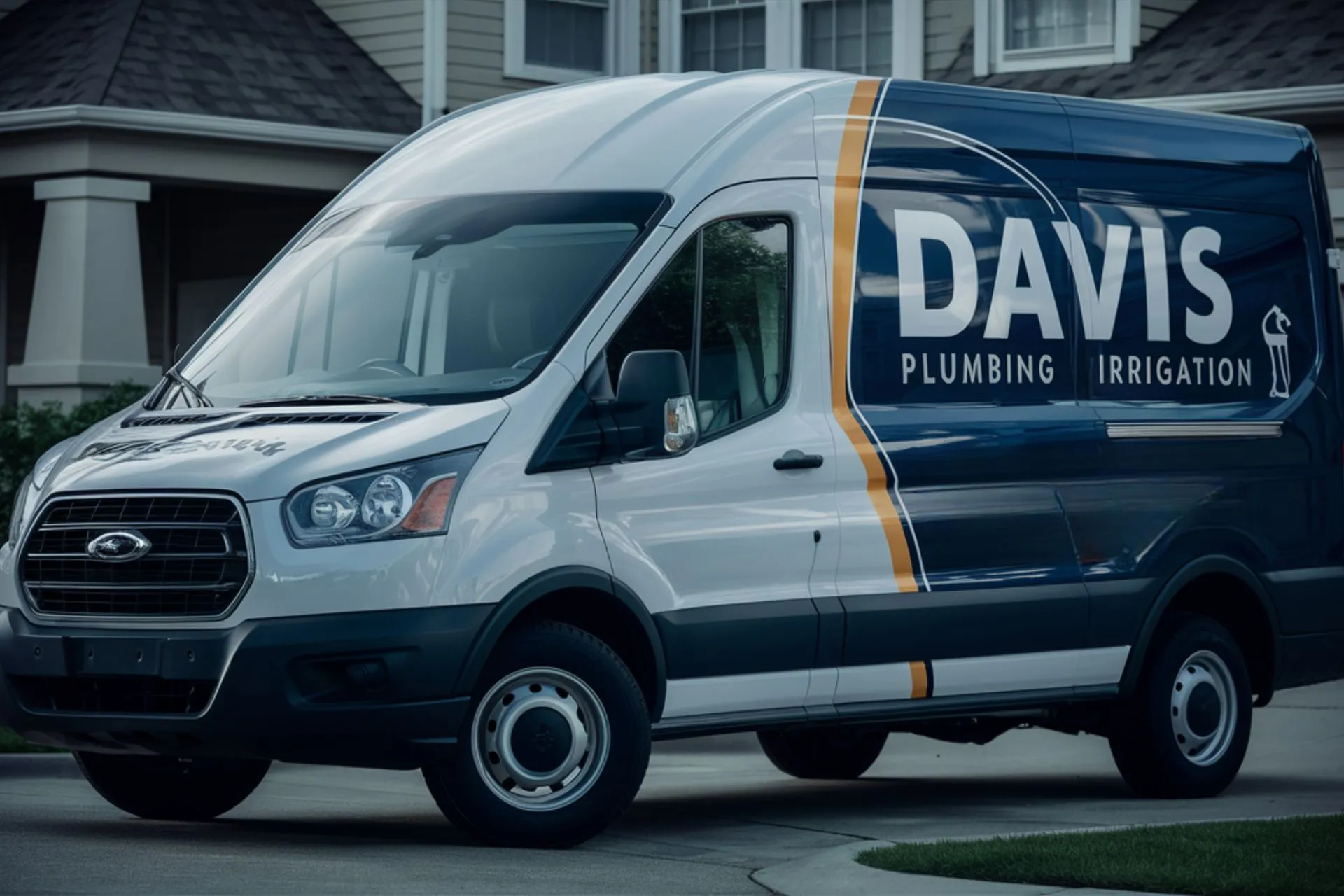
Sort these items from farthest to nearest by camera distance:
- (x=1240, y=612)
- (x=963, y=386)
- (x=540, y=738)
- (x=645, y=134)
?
(x=1240, y=612)
(x=963, y=386)
(x=645, y=134)
(x=540, y=738)

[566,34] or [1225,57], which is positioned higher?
[566,34]

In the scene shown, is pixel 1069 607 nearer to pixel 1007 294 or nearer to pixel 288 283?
pixel 1007 294

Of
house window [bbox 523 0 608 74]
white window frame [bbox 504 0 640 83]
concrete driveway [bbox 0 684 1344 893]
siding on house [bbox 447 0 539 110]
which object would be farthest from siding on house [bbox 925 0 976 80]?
concrete driveway [bbox 0 684 1344 893]

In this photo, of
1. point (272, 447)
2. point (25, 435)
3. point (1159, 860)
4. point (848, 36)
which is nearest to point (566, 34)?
point (848, 36)

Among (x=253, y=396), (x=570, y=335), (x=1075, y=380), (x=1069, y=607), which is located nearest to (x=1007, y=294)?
(x=1075, y=380)

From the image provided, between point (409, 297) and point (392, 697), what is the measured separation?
1.70 meters

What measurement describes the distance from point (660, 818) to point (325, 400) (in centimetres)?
254

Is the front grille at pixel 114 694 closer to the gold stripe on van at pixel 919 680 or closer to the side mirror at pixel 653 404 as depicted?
the side mirror at pixel 653 404

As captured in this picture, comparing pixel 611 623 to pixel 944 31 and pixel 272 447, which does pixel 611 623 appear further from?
pixel 944 31

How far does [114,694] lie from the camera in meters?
8.39

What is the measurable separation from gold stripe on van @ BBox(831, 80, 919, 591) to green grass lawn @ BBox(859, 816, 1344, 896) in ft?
4.49

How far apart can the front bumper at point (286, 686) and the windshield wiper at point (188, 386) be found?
3.71ft

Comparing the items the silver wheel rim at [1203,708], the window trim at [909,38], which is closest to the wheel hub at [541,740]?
the silver wheel rim at [1203,708]

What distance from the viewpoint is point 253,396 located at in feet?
29.9
